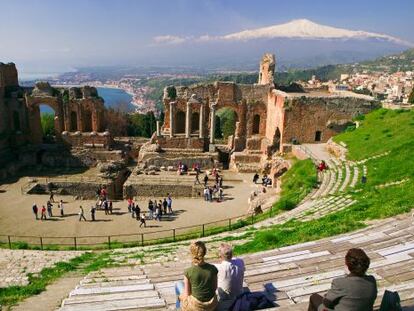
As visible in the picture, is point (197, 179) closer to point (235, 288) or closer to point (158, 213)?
point (158, 213)

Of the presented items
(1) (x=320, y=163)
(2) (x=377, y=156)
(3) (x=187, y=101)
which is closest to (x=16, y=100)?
(3) (x=187, y=101)

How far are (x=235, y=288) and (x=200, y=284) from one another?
0.97 m

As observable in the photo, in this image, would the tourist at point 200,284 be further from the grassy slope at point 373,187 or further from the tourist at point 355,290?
the grassy slope at point 373,187

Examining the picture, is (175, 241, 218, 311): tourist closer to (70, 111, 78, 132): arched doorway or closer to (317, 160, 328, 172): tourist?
(317, 160, 328, 172): tourist

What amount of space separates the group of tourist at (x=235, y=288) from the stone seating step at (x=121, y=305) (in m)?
1.11

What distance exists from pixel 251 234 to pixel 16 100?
33.2 meters

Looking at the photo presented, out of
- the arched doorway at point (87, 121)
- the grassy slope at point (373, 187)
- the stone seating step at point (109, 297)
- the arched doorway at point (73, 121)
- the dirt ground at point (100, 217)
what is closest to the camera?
the stone seating step at point (109, 297)

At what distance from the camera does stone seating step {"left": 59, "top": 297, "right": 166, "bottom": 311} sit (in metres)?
7.60

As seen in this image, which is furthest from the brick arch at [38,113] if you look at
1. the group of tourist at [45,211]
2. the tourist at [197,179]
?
the tourist at [197,179]

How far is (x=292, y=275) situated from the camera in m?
8.16

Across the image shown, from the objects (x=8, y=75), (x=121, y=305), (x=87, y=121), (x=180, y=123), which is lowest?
(x=87, y=121)

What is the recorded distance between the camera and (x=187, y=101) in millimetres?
37812

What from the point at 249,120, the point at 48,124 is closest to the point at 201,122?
the point at 249,120

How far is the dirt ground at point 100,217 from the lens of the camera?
2222 cm
